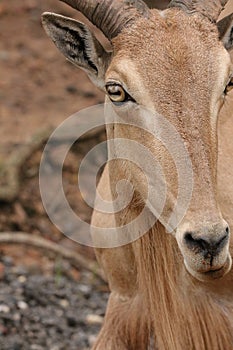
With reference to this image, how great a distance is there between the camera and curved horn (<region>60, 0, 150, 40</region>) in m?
6.69

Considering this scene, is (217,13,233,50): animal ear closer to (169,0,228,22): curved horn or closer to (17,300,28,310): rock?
(169,0,228,22): curved horn

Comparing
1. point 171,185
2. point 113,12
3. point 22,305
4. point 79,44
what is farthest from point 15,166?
point 171,185

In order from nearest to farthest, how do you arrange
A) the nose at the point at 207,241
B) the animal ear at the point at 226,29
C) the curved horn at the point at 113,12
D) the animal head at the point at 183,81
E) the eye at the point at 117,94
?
the nose at the point at 207,241 → the animal head at the point at 183,81 → the eye at the point at 117,94 → the curved horn at the point at 113,12 → the animal ear at the point at 226,29

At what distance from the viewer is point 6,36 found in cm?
1542

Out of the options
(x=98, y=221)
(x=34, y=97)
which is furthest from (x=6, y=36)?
(x=98, y=221)

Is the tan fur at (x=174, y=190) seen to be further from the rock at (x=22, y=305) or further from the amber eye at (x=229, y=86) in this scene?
the rock at (x=22, y=305)

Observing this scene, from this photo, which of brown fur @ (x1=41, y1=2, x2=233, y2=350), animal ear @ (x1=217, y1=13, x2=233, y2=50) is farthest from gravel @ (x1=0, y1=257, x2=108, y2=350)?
animal ear @ (x1=217, y1=13, x2=233, y2=50)

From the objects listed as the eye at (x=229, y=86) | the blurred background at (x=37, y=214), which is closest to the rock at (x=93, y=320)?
the blurred background at (x=37, y=214)

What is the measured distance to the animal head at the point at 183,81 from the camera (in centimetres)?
612

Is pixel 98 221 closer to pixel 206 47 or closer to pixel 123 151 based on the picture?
pixel 123 151

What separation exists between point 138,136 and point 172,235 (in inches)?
30.3

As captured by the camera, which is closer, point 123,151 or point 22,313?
point 123,151

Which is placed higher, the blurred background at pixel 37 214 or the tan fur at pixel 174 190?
the tan fur at pixel 174 190

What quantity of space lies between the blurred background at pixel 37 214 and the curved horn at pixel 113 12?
3.61 metres
